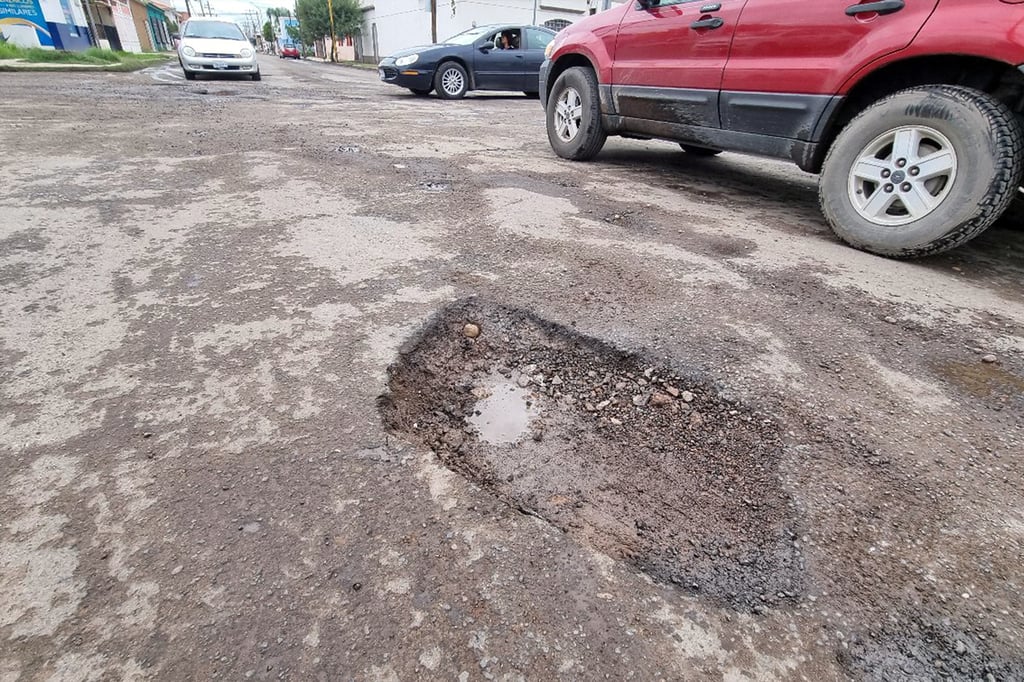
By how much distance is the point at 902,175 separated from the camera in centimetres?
281

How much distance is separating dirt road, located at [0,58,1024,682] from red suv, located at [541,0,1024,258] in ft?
1.15

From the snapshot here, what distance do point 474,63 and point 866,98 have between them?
29.8 feet

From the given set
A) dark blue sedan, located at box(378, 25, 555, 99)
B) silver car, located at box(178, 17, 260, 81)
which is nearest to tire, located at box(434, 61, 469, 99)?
dark blue sedan, located at box(378, 25, 555, 99)

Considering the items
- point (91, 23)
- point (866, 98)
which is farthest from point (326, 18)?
point (866, 98)

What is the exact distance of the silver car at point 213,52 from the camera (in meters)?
12.6

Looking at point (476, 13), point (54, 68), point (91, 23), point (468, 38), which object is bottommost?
point (54, 68)

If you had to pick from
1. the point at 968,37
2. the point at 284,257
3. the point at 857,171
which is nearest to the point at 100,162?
the point at 284,257

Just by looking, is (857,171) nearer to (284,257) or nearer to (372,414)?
(372,414)

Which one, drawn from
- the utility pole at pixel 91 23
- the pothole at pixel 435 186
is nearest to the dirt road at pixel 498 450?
the pothole at pixel 435 186

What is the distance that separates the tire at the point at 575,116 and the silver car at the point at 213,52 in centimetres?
1118

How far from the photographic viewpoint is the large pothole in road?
1.34 meters

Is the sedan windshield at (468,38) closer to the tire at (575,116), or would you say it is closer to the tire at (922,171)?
the tire at (575,116)

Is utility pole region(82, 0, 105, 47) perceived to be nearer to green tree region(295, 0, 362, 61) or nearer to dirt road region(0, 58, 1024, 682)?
green tree region(295, 0, 362, 61)

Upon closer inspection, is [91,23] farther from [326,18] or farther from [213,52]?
[326,18]
